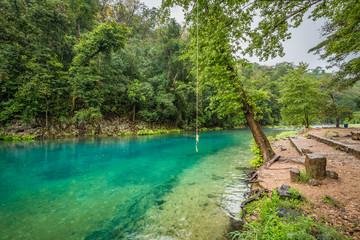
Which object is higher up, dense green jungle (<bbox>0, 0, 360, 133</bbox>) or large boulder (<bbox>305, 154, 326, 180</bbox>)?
dense green jungle (<bbox>0, 0, 360, 133</bbox>)

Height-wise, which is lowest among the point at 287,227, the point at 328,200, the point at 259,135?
the point at 328,200

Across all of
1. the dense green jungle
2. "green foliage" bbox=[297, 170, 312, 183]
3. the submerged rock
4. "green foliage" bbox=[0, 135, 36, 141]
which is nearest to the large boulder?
"green foliage" bbox=[297, 170, 312, 183]

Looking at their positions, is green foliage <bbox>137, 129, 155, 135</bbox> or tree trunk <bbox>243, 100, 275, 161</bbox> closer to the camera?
tree trunk <bbox>243, 100, 275, 161</bbox>

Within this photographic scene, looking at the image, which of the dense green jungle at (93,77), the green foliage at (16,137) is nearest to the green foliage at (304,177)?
the dense green jungle at (93,77)

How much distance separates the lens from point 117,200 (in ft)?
15.7

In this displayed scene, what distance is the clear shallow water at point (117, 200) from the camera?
3332 millimetres

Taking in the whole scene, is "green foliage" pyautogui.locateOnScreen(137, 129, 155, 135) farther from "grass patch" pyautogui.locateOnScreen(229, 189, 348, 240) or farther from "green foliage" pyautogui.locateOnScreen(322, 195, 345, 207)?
"green foliage" pyautogui.locateOnScreen(322, 195, 345, 207)

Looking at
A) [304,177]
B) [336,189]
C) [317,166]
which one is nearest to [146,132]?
[304,177]

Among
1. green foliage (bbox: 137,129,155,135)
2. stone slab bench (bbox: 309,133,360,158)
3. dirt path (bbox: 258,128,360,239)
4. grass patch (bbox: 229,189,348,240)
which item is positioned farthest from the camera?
green foliage (bbox: 137,129,155,135)

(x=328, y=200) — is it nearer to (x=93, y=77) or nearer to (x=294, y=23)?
(x=294, y=23)

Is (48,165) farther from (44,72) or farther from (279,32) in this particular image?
(44,72)

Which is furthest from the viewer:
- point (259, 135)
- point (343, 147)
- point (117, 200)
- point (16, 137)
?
point (16, 137)

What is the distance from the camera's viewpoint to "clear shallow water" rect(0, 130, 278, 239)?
333 cm

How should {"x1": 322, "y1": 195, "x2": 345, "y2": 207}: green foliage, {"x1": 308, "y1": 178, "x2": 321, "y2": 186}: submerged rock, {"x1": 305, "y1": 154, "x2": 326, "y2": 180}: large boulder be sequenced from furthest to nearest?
{"x1": 305, "y1": 154, "x2": 326, "y2": 180}: large boulder
{"x1": 308, "y1": 178, "x2": 321, "y2": 186}: submerged rock
{"x1": 322, "y1": 195, "x2": 345, "y2": 207}: green foliage
